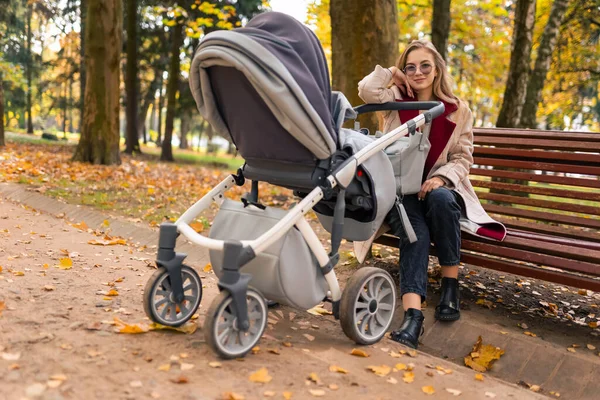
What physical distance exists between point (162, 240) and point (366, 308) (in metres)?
1.22

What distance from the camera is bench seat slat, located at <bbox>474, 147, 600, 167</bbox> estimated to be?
4477 millimetres

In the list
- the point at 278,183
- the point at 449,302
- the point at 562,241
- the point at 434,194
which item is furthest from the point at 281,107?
the point at 562,241

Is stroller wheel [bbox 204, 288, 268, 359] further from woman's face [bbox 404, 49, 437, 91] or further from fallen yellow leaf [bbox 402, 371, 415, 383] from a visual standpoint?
woman's face [bbox 404, 49, 437, 91]

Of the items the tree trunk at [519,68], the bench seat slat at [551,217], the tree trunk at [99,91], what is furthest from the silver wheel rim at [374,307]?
the tree trunk at [99,91]

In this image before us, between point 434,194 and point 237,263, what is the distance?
5.43 ft

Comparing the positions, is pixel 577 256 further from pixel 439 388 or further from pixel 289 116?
pixel 289 116

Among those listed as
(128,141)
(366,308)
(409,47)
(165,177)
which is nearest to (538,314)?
(366,308)

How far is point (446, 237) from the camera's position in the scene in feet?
12.5

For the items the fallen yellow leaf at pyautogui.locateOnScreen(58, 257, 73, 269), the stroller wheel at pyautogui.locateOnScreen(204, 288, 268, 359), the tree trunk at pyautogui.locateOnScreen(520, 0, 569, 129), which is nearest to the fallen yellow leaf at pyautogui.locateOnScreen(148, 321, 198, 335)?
the stroller wheel at pyautogui.locateOnScreen(204, 288, 268, 359)

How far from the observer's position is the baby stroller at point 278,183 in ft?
9.04

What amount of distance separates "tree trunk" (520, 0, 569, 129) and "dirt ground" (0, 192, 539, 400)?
29.2 ft

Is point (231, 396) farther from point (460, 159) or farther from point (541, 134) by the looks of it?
point (541, 134)

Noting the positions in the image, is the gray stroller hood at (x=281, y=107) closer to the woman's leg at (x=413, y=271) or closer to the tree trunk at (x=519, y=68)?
the woman's leg at (x=413, y=271)

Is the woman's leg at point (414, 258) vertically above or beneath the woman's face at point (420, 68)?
beneath
